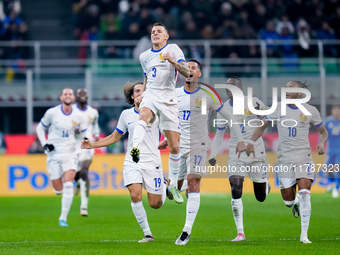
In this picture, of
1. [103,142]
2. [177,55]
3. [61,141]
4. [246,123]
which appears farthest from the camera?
[61,141]

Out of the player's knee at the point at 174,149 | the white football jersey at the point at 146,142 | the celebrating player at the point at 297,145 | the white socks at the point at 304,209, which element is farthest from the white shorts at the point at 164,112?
the white socks at the point at 304,209

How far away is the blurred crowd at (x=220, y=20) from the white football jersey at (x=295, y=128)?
1309cm

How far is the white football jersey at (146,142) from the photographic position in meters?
10.7

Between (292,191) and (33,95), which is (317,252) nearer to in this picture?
(292,191)

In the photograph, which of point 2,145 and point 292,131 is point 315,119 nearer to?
point 292,131

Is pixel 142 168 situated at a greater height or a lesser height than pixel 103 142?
lesser

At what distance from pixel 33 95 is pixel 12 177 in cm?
273

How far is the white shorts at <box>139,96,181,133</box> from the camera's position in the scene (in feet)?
33.2

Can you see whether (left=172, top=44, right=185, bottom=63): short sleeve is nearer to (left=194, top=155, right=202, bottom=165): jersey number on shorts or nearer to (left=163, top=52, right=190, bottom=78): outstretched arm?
(left=163, top=52, right=190, bottom=78): outstretched arm

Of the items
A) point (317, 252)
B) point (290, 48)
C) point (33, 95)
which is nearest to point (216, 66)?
point (290, 48)

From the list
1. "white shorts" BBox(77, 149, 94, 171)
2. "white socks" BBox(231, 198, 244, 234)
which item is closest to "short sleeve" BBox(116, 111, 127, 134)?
"white socks" BBox(231, 198, 244, 234)

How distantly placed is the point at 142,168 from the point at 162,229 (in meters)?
2.68

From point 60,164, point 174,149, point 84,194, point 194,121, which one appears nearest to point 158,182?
point 174,149

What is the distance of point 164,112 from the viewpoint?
1016cm
